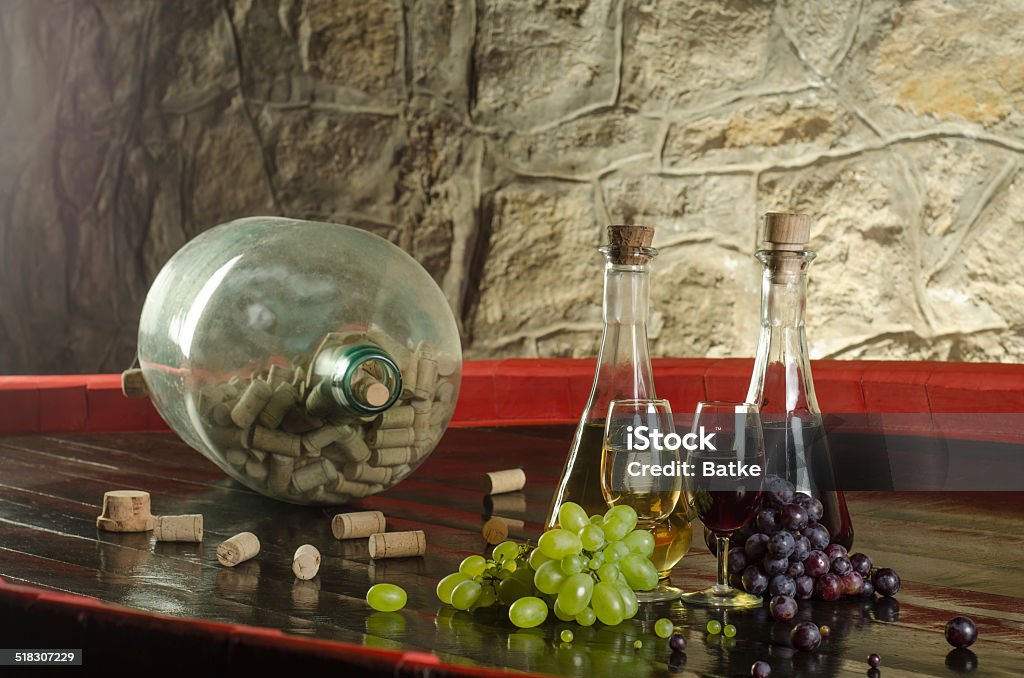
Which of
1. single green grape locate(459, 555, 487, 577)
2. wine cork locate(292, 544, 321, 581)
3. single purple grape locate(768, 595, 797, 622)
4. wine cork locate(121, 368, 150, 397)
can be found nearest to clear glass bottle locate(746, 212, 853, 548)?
single purple grape locate(768, 595, 797, 622)

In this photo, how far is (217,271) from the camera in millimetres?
1102

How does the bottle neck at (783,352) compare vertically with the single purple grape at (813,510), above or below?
above

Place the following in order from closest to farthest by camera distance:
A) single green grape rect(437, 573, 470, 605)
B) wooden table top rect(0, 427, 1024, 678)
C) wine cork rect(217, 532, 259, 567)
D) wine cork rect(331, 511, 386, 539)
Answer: wooden table top rect(0, 427, 1024, 678) < single green grape rect(437, 573, 470, 605) < wine cork rect(217, 532, 259, 567) < wine cork rect(331, 511, 386, 539)

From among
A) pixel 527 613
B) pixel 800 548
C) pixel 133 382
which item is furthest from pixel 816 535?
pixel 133 382

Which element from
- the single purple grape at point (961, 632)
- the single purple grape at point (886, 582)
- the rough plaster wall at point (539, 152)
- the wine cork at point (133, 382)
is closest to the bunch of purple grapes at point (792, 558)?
the single purple grape at point (886, 582)

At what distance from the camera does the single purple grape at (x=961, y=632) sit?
685 millimetres

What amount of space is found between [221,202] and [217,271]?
87.8 inches

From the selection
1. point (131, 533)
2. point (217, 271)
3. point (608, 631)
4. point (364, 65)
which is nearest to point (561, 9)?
point (364, 65)

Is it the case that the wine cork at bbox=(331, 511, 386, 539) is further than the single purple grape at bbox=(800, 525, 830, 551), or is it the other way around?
the wine cork at bbox=(331, 511, 386, 539)

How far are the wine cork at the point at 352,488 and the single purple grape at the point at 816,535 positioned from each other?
0.47 m

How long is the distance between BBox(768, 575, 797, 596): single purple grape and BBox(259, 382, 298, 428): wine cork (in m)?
0.46

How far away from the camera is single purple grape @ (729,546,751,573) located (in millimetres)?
797

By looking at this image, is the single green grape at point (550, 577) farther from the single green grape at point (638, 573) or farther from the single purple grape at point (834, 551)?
the single purple grape at point (834, 551)

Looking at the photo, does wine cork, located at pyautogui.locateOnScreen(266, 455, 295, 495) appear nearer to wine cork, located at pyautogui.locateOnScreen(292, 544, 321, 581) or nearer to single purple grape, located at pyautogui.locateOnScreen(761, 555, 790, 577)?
wine cork, located at pyautogui.locateOnScreen(292, 544, 321, 581)
